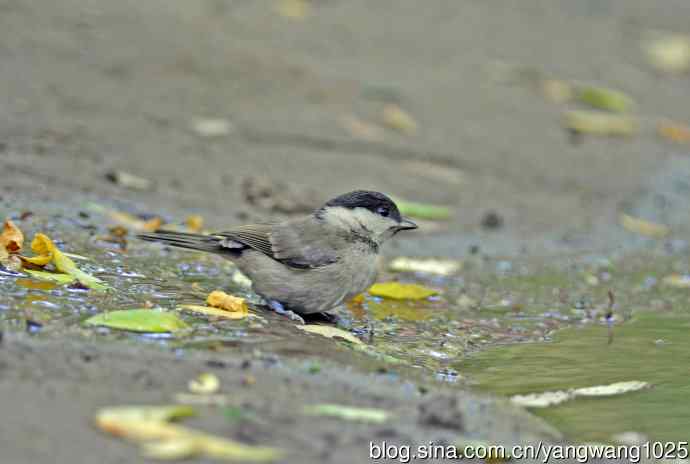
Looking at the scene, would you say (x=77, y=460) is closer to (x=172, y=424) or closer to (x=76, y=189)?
(x=172, y=424)

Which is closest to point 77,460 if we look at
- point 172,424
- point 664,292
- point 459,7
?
point 172,424

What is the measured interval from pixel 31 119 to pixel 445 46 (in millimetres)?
5482

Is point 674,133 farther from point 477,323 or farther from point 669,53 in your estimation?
point 477,323

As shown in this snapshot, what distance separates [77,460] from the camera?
3.43 m

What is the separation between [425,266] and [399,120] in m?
3.31

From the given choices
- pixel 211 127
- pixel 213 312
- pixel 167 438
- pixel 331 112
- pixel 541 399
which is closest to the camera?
pixel 167 438

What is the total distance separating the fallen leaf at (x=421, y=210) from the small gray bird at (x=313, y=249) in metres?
3.09

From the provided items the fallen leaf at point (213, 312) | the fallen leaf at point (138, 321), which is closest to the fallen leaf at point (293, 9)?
the fallen leaf at point (213, 312)

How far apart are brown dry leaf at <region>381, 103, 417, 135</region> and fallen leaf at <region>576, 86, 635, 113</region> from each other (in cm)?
226

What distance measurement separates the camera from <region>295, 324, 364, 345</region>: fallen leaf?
567cm

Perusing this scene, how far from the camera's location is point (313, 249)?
6152mm

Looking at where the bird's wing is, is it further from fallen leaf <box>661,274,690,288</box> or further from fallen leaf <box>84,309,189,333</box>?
fallen leaf <box>661,274,690,288</box>

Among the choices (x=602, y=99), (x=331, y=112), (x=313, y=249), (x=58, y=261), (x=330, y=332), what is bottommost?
(x=330, y=332)

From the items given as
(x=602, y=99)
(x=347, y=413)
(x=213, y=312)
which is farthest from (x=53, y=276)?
(x=602, y=99)
